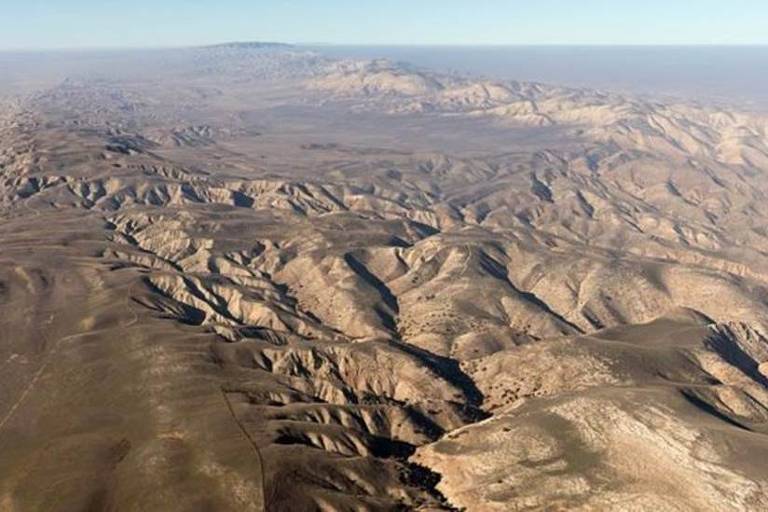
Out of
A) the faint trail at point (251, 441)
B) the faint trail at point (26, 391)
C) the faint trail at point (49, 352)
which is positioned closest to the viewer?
the faint trail at point (251, 441)

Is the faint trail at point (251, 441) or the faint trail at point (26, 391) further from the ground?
the faint trail at point (251, 441)

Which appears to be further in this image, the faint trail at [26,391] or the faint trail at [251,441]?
the faint trail at [26,391]

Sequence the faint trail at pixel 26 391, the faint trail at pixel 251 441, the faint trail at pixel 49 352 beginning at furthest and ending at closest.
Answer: the faint trail at pixel 49 352
the faint trail at pixel 26 391
the faint trail at pixel 251 441

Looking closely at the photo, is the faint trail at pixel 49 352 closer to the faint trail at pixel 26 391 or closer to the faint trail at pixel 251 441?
the faint trail at pixel 26 391

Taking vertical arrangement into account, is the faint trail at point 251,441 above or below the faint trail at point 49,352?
above

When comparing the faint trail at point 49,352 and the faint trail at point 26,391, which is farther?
the faint trail at point 49,352

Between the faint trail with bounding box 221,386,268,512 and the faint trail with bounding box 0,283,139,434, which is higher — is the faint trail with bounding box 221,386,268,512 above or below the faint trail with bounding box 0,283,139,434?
above

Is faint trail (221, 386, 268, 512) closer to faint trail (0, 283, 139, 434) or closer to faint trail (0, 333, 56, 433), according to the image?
faint trail (0, 333, 56, 433)

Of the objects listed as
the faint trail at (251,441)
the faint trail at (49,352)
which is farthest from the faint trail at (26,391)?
the faint trail at (251,441)

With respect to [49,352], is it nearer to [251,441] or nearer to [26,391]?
[26,391]

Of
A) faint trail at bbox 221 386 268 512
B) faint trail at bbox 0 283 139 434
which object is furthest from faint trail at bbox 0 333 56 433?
faint trail at bbox 221 386 268 512

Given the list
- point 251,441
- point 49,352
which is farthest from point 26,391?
point 251,441
